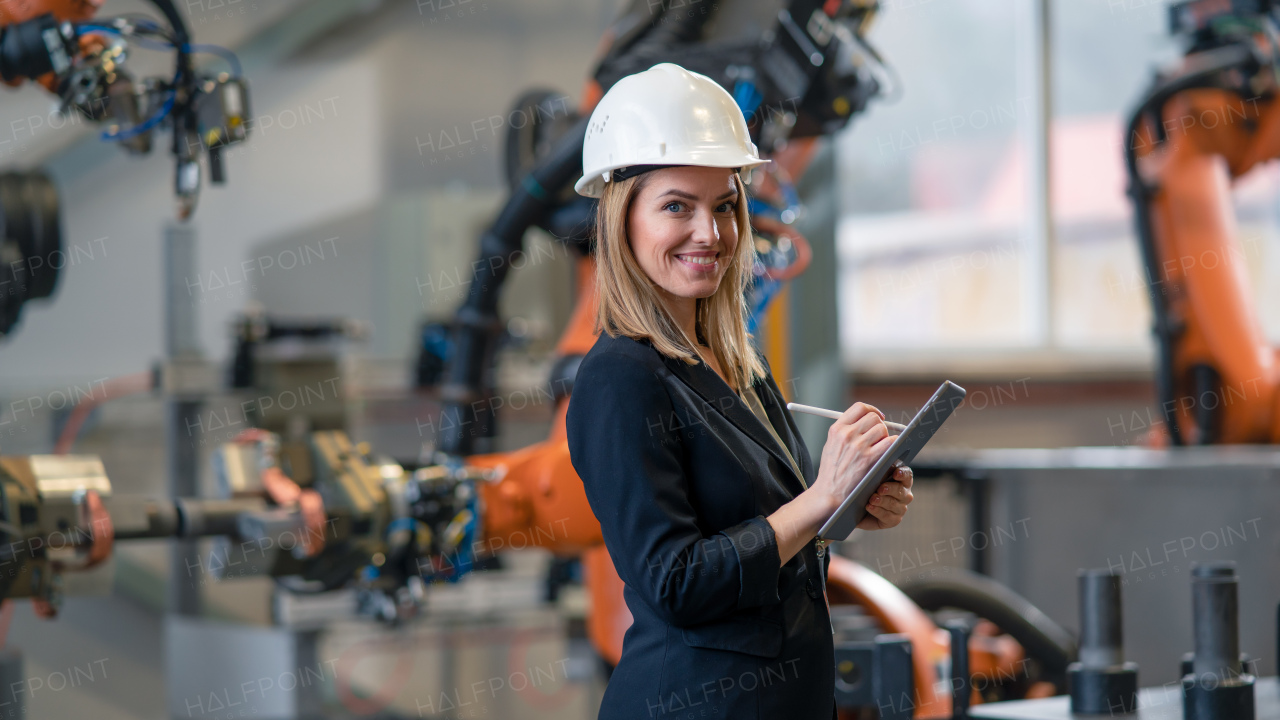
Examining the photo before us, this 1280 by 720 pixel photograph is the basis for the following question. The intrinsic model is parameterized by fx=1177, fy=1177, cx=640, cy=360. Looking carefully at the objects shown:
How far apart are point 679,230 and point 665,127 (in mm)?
128

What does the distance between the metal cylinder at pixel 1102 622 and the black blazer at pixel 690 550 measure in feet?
3.13

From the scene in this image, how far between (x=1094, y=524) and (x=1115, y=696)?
1.73 meters

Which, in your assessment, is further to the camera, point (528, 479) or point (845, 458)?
point (528, 479)

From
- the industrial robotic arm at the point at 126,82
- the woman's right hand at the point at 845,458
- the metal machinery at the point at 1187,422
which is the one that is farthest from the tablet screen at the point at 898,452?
the metal machinery at the point at 1187,422

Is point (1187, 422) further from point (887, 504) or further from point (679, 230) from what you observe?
point (679, 230)

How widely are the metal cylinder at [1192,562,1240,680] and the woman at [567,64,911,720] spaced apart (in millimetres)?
953

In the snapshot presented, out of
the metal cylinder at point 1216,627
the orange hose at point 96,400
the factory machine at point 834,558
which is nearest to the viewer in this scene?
the metal cylinder at point 1216,627

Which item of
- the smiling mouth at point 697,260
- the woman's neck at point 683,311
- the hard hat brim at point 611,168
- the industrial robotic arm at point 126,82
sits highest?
the industrial robotic arm at point 126,82

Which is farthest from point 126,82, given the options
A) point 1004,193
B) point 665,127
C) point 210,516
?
point 1004,193

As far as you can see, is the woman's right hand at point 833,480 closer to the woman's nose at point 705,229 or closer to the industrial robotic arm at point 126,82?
the woman's nose at point 705,229

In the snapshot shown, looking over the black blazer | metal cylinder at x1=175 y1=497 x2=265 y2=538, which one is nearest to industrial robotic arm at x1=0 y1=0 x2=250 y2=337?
metal cylinder at x1=175 y1=497 x2=265 y2=538

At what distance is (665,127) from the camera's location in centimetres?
137

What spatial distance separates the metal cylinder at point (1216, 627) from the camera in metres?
1.98

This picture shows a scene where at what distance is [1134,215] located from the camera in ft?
14.4
